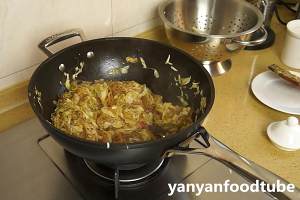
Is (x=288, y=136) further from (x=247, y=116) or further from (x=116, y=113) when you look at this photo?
(x=116, y=113)

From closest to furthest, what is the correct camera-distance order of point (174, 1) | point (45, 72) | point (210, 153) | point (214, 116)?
point (210, 153) → point (45, 72) → point (214, 116) → point (174, 1)

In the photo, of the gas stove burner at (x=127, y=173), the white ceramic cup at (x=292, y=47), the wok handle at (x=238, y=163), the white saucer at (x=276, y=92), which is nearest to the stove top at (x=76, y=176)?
the gas stove burner at (x=127, y=173)

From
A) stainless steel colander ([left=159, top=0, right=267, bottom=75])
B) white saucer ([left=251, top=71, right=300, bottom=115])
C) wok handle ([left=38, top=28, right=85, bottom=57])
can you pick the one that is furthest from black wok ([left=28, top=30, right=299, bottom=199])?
white saucer ([left=251, top=71, right=300, bottom=115])

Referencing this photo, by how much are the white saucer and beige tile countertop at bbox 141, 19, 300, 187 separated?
2cm

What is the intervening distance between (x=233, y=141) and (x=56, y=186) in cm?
40

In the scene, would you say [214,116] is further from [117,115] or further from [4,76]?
[4,76]

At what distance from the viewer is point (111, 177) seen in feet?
2.41

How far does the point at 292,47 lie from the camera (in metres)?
1.06

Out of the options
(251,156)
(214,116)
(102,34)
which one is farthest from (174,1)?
(251,156)

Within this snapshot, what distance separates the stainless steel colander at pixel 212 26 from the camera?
96 centimetres

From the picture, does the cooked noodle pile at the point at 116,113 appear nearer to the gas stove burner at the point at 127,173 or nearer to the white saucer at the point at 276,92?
the gas stove burner at the point at 127,173

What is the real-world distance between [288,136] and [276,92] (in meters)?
0.20

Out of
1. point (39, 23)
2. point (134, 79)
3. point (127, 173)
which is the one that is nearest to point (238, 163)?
point (127, 173)

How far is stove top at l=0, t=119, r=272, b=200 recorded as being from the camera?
718mm
